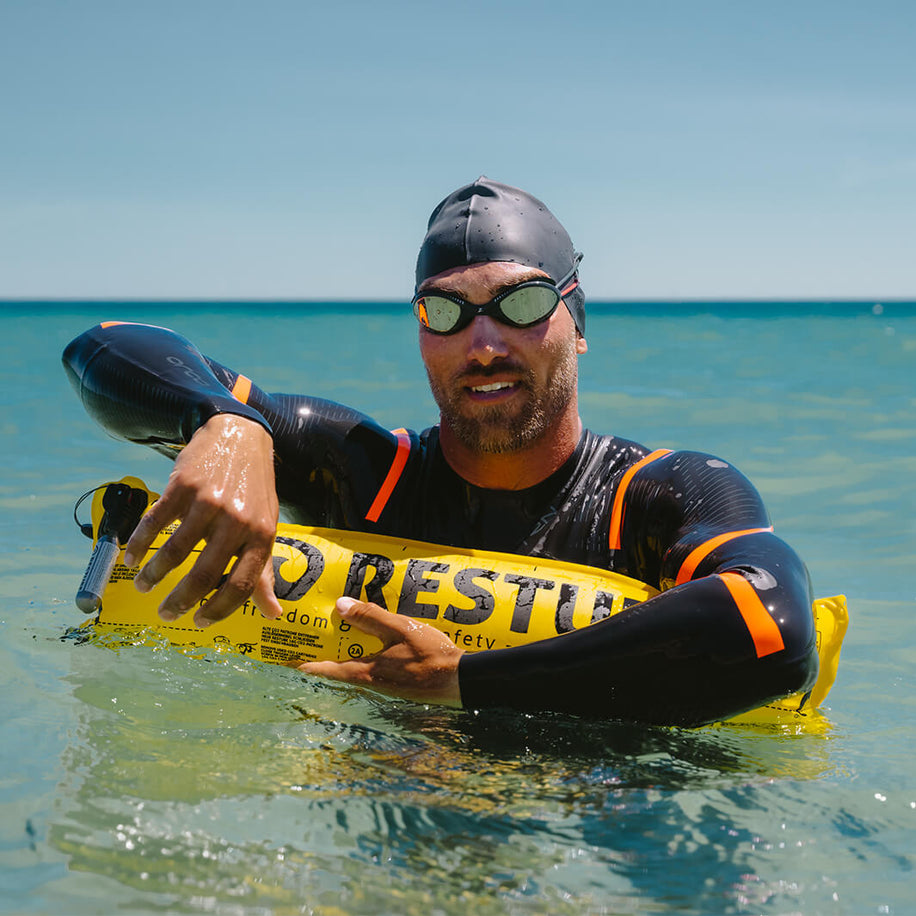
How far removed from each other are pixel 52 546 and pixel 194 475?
200 inches

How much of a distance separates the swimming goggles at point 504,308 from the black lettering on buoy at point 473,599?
2.52 ft

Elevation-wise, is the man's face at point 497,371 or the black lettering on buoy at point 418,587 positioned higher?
the man's face at point 497,371

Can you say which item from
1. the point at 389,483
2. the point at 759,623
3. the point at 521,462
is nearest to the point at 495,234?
the point at 521,462

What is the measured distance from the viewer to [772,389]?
66.7ft

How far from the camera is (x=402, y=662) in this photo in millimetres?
2836

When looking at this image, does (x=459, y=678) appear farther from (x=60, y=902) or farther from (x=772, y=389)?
(x=772, y=389)

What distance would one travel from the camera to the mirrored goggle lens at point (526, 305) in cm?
334

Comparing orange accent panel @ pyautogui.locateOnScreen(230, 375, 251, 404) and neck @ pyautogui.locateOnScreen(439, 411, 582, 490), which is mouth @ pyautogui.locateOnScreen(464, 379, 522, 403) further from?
orange accent panel @ pyautogui.locateOnScreen(230, 375, 251, 404)

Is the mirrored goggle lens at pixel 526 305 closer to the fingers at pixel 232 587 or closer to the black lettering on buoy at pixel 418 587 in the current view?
the black lettering on buoy at pixel 418 587

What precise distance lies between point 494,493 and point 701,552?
2.54 feet

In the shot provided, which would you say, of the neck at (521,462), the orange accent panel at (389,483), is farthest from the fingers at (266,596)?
the neck at (521,462)

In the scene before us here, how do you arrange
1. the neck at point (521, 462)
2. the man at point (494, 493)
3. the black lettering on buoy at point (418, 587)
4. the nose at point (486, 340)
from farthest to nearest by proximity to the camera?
1. the neck at point (521, 462)
2. the nose at point (486, 340)
3. the black lettering on buoy at point (418, 587)
4. the man at point (494, 493)

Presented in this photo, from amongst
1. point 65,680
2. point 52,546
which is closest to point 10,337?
point 52,546

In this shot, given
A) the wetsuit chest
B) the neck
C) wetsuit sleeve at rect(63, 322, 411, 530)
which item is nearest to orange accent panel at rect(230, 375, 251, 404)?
wetsuit sleeve at rect(63, 322, 411, 530)
